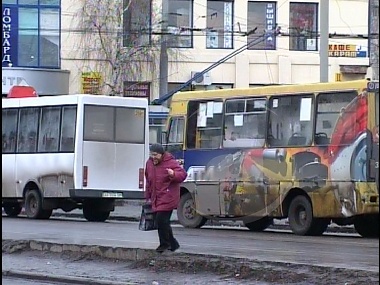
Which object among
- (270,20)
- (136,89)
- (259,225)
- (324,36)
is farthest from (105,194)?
(270,20)

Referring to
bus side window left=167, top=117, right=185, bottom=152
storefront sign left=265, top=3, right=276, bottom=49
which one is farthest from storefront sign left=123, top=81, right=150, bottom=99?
bus side window left=167, top=117, right=185, bottom=152

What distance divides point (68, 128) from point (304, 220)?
27.0ft

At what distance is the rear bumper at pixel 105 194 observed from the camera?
26.6 metres

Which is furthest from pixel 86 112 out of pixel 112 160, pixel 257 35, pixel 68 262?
pixel 257 35

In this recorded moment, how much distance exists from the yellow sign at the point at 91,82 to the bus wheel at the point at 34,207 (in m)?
17.4

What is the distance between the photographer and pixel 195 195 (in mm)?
23422

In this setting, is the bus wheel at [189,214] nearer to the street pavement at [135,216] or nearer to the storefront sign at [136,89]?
Result: the street pavement at [135,216]

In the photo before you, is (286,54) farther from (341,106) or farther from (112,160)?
(341,106)

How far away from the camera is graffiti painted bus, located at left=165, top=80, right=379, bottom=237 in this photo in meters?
19.7

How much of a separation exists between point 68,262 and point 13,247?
2.01 meters

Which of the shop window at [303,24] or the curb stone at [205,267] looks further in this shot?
the shop window at [303,24]

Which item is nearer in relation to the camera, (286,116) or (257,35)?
(286,116)

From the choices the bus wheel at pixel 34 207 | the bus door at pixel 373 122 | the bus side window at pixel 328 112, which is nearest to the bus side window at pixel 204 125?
the bus side window at pixel 328 112

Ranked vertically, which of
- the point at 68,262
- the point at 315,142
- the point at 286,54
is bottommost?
the point at 68,262
